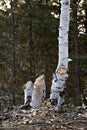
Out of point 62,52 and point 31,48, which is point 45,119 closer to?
point 62,52

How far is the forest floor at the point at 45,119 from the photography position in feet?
19.9

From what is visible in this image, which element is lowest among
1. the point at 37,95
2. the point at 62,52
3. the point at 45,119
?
the point at 45,119

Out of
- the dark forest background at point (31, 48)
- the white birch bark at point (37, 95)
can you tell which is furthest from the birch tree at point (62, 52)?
the dark forest background at point (31, 48)

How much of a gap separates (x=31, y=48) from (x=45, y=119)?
10028 mm

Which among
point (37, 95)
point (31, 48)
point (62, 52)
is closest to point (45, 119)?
point (37, 95)

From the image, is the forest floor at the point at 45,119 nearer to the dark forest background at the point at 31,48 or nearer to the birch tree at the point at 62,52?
the birch tree at the point at 62,52

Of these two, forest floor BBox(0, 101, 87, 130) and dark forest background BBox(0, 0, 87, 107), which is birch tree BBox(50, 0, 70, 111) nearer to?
forest floor BBox(0, 101, 87, 130)

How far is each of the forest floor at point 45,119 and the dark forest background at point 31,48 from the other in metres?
8.06

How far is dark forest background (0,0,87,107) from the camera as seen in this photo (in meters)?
15.4

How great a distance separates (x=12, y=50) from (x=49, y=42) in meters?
1.71

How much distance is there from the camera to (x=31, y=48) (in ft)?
53.8

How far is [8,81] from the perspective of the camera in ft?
54.5

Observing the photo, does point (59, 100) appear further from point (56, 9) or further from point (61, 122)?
point (56, 9)

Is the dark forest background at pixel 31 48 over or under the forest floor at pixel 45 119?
over
